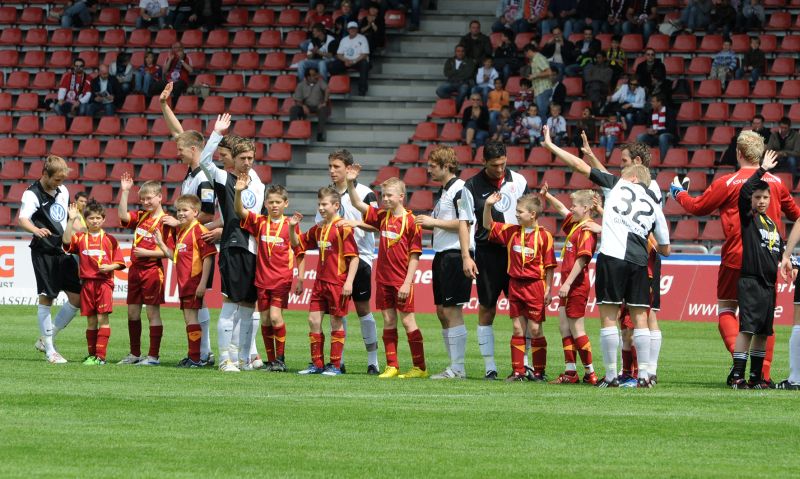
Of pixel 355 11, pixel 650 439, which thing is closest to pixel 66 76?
pixel 355 11

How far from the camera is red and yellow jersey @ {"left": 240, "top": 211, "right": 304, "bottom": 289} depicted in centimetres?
1359

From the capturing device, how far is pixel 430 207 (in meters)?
28.4

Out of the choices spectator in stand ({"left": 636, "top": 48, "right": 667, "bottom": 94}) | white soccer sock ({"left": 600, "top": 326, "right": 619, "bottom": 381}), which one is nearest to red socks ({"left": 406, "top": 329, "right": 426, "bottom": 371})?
white soccer sock ({"left": 600, "top": 326, "right": 619, "bottom": 381})

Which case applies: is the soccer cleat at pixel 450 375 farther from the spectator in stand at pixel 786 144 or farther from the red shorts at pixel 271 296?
the spectator in stand at pixel 786 144

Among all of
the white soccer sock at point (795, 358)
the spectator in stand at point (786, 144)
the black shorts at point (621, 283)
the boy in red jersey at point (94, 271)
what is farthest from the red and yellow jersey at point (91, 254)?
the spectator in stand at point (786, 144)

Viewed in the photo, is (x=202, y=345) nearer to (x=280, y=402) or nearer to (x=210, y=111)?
(x=280, y=402)

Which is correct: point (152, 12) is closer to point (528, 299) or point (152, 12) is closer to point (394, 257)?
point (394, 257)

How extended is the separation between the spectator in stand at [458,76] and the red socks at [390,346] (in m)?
17.6

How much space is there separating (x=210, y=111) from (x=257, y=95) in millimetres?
1369

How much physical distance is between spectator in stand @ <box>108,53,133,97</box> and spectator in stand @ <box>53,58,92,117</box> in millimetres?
705

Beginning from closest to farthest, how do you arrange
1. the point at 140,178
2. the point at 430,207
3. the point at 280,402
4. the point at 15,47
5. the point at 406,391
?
the point at 280,402 → the point at 406,391 → the point at 430,207 → the point at 140,178 → the point at 15,47

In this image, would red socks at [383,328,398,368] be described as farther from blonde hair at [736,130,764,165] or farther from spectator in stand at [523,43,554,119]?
spectator in stand at [523,43,554,119]

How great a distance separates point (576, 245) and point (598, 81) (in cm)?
1618

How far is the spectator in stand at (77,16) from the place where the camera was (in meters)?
35.9
